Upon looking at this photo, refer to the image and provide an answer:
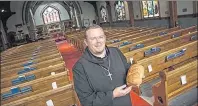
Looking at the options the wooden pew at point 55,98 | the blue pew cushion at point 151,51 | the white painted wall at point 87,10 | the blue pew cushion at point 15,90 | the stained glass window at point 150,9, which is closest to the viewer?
the wooden pew at point 55,98

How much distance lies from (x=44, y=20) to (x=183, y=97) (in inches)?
1179

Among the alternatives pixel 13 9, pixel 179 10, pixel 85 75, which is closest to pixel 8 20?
pixel 13 9

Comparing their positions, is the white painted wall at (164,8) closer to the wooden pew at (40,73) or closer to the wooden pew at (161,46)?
the wooden pew at (161,46)

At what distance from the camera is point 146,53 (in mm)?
4066

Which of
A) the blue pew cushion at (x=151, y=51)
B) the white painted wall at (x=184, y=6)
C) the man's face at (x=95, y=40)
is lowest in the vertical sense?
the blue pew cushion at (x=151, y=51)

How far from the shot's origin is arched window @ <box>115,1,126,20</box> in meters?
14.7

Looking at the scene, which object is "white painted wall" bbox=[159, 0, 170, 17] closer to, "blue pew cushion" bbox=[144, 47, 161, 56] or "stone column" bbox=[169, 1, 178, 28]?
"stone column" bbox=[169, 1, 178, 28]

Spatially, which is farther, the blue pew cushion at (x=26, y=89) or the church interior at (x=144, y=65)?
the blue pew cushion at (x=26, y=89)

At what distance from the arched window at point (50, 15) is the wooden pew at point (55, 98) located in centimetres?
2960

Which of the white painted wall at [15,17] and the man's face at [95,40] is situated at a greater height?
the white painted wall at [15,17]

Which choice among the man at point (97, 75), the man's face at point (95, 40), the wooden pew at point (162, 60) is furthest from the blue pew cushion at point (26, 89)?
the wooden pew at point (162, 60)

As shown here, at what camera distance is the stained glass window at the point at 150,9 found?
417 inches

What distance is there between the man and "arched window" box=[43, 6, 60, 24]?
30578mm

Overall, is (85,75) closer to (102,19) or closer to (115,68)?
(115,68)
